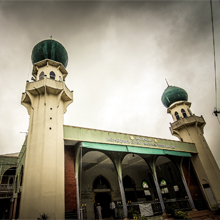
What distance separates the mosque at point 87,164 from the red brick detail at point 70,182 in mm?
62

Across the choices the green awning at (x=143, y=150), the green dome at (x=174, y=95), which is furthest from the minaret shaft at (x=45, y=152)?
the green dome at (x=174, y=95)

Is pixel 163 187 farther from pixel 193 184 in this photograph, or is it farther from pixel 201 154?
pixel 201 154

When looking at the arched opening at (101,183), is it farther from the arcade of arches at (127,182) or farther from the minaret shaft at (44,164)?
the minaret shaft at (44,164)

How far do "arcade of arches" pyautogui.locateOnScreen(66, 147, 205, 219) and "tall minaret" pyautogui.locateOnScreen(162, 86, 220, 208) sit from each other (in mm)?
1172

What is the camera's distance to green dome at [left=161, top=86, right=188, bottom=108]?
26.4m

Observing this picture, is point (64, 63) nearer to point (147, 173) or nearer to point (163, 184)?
point (147, 173)

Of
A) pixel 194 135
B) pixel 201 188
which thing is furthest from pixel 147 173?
pixel 194 135

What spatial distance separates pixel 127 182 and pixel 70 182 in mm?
12378

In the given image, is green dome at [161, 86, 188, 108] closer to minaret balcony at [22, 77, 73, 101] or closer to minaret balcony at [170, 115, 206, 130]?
minaret balcony at [170, 115, 206, 130]

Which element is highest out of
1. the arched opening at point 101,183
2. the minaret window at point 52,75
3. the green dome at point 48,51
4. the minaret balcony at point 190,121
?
the green dome at point 48,51

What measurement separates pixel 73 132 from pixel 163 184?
18.0 m

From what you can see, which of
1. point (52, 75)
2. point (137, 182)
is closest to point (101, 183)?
point (137, 182)

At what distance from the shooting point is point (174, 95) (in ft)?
86.8

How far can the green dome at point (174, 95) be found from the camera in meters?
26.4
